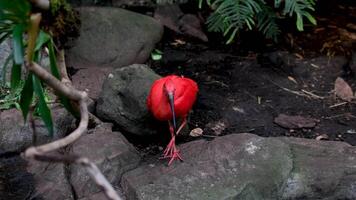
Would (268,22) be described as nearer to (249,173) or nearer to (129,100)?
(129,100)

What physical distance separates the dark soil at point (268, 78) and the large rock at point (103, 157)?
0.89 ft

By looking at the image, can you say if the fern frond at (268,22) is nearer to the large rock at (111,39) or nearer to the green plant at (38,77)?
the large rock at (111,39)

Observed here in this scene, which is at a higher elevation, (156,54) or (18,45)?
(18,45)

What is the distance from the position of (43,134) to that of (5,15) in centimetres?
136

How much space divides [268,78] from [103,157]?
5.02 ft

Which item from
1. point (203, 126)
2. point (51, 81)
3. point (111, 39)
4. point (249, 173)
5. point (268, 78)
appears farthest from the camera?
point (111, 39)

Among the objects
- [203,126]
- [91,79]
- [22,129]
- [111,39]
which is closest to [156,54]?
[111,39]

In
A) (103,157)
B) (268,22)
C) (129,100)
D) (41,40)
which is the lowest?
(103,157)

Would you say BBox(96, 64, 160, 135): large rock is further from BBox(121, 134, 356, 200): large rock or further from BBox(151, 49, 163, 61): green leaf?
BBox(151, 49, 163, 61): green leaf

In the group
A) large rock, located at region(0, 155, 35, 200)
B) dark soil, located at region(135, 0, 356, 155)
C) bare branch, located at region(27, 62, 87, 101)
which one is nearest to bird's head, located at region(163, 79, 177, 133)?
dark soil, located at region(135, 0, 356, 155)

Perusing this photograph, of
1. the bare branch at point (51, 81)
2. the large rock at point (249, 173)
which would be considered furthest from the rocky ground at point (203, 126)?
the bare branch at point (51, 81)

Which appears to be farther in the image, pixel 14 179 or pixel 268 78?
pixel 268 78

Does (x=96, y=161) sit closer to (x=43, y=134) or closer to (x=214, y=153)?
(x=43, y=134)

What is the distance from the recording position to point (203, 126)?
11.3ft
